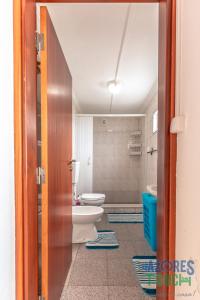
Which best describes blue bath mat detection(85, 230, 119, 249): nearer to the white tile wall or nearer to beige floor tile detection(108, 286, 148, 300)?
→ beige floor tile detection(108, 286, 148, 300)

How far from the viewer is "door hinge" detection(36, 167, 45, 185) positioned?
116cm

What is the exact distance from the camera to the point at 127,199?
4.84 meters

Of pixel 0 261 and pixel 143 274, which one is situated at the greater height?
pixel 0 261

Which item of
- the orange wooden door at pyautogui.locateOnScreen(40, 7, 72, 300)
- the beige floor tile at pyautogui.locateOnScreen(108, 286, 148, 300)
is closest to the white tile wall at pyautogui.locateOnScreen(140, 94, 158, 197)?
the beige floor tile at pyautogui.locateOnScreen(108, 286, 148, 300)

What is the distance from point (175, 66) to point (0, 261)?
44.9 inches

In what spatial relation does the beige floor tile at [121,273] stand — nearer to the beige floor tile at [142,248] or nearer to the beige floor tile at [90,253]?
the beige floor tile at [90,253]

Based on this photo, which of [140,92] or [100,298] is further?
[140,92]

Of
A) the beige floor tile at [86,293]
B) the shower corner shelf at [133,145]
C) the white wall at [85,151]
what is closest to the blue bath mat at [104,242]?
the beige floor tile at [86,293]

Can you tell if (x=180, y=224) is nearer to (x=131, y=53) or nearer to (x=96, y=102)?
(x=131, y=53)

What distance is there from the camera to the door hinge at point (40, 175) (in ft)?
3.82

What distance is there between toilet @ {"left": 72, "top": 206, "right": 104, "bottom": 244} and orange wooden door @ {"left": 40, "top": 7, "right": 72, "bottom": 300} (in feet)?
2.23

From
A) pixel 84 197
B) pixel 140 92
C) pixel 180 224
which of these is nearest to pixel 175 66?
pixel 180 224

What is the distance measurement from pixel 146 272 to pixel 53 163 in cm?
139

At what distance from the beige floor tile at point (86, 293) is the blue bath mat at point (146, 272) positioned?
334mm
